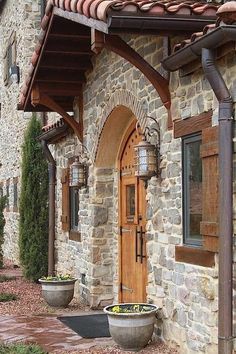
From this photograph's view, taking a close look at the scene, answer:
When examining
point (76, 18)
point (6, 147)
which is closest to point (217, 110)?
point (76, 18)

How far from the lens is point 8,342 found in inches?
293

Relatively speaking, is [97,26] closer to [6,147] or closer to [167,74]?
[167,74]

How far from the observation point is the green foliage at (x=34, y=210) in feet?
42.8

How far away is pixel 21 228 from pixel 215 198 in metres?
8.34

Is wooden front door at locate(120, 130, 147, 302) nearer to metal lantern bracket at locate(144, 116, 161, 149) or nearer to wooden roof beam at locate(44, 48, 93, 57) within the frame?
metal lantern bracket at locate(144, 116, 161, 149)

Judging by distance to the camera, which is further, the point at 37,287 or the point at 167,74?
the point at 37,287

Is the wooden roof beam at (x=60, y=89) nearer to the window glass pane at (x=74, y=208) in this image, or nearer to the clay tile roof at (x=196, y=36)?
the window glass pane at (x=74, y=208)

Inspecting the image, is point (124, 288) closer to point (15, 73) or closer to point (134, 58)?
point (134, 58)

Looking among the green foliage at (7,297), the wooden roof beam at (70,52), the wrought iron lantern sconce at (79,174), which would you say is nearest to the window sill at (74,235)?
the wrought iron lantern sconce at (79,174)

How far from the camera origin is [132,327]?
6.71 metres

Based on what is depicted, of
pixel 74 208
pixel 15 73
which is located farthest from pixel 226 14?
pixel 15 73

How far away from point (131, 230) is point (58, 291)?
1.67 m

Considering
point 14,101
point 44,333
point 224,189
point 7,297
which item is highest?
point 14,101

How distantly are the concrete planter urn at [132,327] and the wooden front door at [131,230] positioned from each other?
1459 mm
